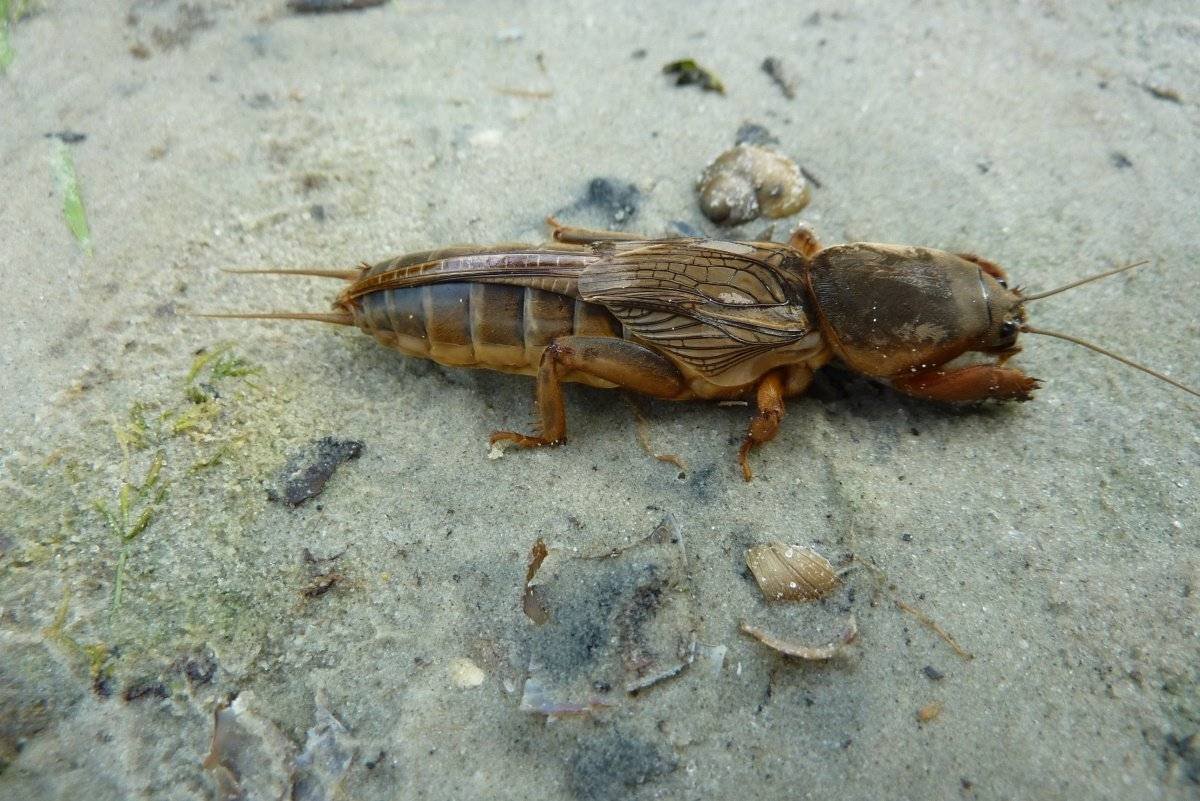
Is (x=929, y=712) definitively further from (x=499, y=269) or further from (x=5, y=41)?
(x=5, y=41)

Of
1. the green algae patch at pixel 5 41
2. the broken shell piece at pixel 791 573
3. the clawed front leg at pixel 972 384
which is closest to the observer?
the broken shell piece at pixel 791 573

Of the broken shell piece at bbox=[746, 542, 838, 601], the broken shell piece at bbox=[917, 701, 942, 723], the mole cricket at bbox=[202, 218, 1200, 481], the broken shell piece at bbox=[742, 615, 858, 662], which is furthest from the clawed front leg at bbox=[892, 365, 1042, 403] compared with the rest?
the broken shell piece at bbox=[917, 701, 942, 723]

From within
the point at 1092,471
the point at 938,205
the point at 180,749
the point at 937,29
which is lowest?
the point at 180,749

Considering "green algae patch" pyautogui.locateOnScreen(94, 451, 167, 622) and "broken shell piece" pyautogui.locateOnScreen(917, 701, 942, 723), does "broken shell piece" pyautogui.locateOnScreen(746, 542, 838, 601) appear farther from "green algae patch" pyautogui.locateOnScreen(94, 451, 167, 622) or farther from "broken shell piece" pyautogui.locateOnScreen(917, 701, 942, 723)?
"green algae patch" pyautogui.locateOnScreen(94, 451, 167, 622)

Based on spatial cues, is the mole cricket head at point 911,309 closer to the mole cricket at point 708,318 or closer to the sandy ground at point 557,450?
the mole cricket at point 708,318

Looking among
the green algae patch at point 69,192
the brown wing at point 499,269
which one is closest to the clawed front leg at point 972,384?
the brown wing at point 499,269

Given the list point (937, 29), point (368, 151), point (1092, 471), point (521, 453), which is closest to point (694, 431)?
point (521, 453)

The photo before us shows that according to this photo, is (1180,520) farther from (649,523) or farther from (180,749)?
(180,749)
